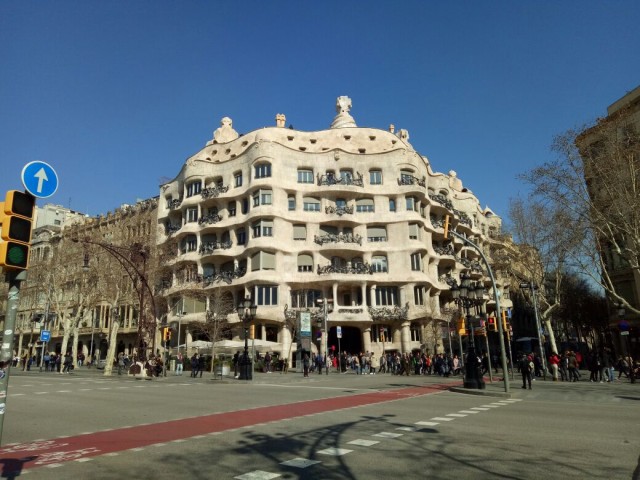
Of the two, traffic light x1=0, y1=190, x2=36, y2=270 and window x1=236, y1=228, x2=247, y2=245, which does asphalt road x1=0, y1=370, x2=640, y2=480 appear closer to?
traffic light x1=0, y1=190, x2=36, y2=270

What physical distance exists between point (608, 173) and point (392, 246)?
88.6ft

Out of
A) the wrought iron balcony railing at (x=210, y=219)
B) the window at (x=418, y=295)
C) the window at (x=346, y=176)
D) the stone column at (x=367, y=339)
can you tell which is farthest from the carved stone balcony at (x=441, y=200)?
the wrought iron balcony railing at (x=210, y=219)

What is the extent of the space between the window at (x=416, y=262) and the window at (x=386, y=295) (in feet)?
9.57

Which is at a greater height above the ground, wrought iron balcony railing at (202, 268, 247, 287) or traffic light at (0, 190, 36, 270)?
wrought iron balcony railing at (202, 268, 247, 287)

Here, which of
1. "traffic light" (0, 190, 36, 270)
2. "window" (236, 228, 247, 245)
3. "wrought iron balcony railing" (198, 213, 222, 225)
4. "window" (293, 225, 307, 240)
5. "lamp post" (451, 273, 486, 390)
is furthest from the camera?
"wrought iron balcony railing" (198, 213, 222, 225)

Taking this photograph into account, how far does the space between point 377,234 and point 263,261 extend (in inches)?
484

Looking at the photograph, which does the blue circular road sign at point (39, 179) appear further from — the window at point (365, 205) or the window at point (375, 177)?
the window at point (375, 177)

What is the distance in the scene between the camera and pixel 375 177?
1929 inches

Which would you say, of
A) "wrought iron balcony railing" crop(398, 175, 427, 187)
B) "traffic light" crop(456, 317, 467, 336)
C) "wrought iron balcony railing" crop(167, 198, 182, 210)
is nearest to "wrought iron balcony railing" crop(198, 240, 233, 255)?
"wrought iron balcony railing" crop(167, 198, 182, 210)

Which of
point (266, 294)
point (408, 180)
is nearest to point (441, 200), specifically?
point (408, 180)

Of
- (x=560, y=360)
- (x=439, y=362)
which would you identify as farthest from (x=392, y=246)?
(x=560, y=360)

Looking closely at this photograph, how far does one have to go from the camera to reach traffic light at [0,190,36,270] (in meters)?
5.05

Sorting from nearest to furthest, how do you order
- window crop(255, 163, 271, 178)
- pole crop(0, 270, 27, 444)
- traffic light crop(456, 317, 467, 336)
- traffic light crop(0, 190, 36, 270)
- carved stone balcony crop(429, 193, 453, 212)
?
pole crop(0, 270, 27, 444) → traffic light crop(0, 190, 36, 270) → traffic light crop(456, 317, 467, 336) → window crop(255, 163, 271, 178) → carved stone balcony crop(429, 193, 453, 212)

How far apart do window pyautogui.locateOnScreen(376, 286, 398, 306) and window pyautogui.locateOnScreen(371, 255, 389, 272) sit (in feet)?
6.15
